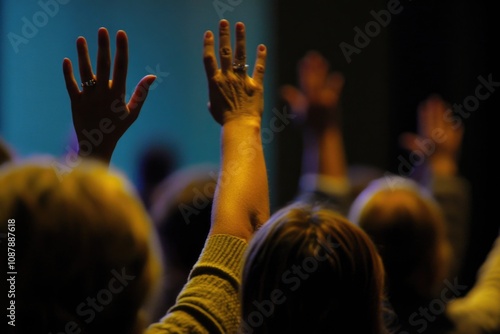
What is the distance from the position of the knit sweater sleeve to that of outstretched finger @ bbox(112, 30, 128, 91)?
29 cm

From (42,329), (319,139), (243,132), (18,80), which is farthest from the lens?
(18,80)

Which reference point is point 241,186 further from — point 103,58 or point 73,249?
point 73,249

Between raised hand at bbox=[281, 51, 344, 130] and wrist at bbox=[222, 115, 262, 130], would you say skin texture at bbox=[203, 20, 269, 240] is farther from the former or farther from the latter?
raised hand at bbox=[281, 51, 344, 130]

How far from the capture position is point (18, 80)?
4.21m

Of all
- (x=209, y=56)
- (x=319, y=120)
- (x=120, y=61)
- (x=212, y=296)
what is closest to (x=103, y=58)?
(x=120, y=61)

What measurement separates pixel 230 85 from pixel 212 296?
17.8 inches

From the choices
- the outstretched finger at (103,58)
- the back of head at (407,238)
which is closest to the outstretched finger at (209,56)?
the outstretched finger at (103,58)

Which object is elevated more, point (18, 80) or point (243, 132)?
point (243, 132)

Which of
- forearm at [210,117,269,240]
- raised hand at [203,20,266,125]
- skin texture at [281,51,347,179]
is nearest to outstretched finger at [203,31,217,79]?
raised hand at [203,20,266,125]

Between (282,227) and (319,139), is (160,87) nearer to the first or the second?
(319,139)

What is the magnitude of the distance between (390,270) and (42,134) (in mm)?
3081

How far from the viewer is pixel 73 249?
2.55ft

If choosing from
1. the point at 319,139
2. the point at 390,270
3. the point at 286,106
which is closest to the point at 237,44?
the point at 390,270

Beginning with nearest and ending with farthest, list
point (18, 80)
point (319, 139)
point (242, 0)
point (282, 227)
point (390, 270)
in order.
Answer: point (282, 227), point (390, 270), point (319, 139), point (18, 80), point (242, 0)
